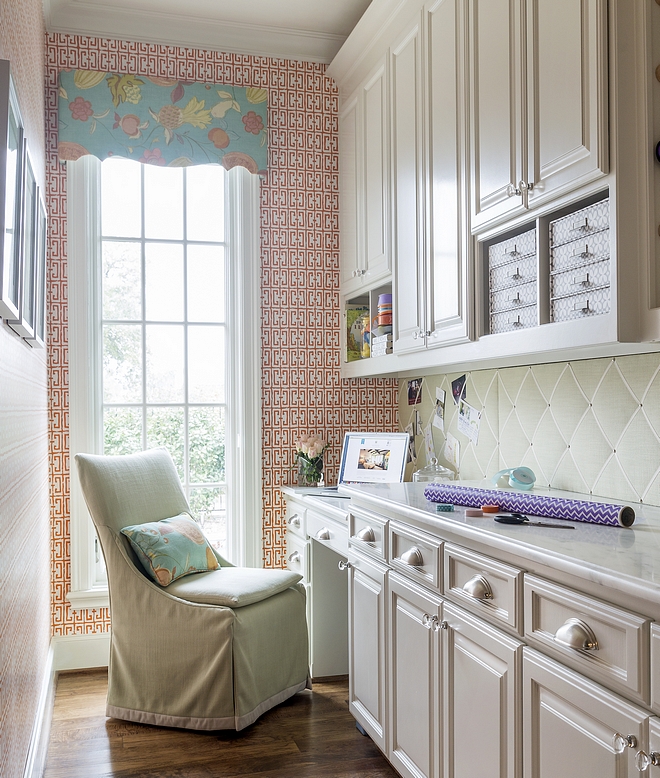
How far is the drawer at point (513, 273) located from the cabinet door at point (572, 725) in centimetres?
96

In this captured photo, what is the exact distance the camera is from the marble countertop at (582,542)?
3.79ft

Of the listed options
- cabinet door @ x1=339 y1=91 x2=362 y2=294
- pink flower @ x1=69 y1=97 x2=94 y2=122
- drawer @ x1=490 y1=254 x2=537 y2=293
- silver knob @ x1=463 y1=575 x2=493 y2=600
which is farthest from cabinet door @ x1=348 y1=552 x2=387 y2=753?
pink flower @ x1=69 y1=97 x2=94 y2=122

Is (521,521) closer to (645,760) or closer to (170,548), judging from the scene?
(645,760)

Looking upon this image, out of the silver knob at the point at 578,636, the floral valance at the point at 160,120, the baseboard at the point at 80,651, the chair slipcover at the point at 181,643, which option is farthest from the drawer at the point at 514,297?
the baseboard at the point at 80,651

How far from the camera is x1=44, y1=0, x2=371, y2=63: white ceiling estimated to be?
3.22 m

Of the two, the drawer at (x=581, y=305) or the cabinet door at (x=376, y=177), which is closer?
the drawer at (x=581, y=305)

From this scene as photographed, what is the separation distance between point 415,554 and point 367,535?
1.29 feet

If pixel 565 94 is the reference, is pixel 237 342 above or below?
below

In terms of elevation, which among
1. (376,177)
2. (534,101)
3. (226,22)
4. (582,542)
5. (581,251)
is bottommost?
(582,542)

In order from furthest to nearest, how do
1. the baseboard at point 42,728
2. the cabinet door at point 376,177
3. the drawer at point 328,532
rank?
the cabinet door at point 376,177, the drawer at point 328,532, the baseboard at point 42,728

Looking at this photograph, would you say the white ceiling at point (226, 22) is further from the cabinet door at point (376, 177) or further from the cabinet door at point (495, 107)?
the cabinet door at point (495, 107)

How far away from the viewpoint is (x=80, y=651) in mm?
3229

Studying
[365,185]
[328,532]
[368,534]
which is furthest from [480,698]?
[365,185]

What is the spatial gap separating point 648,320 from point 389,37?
6.07 feet
